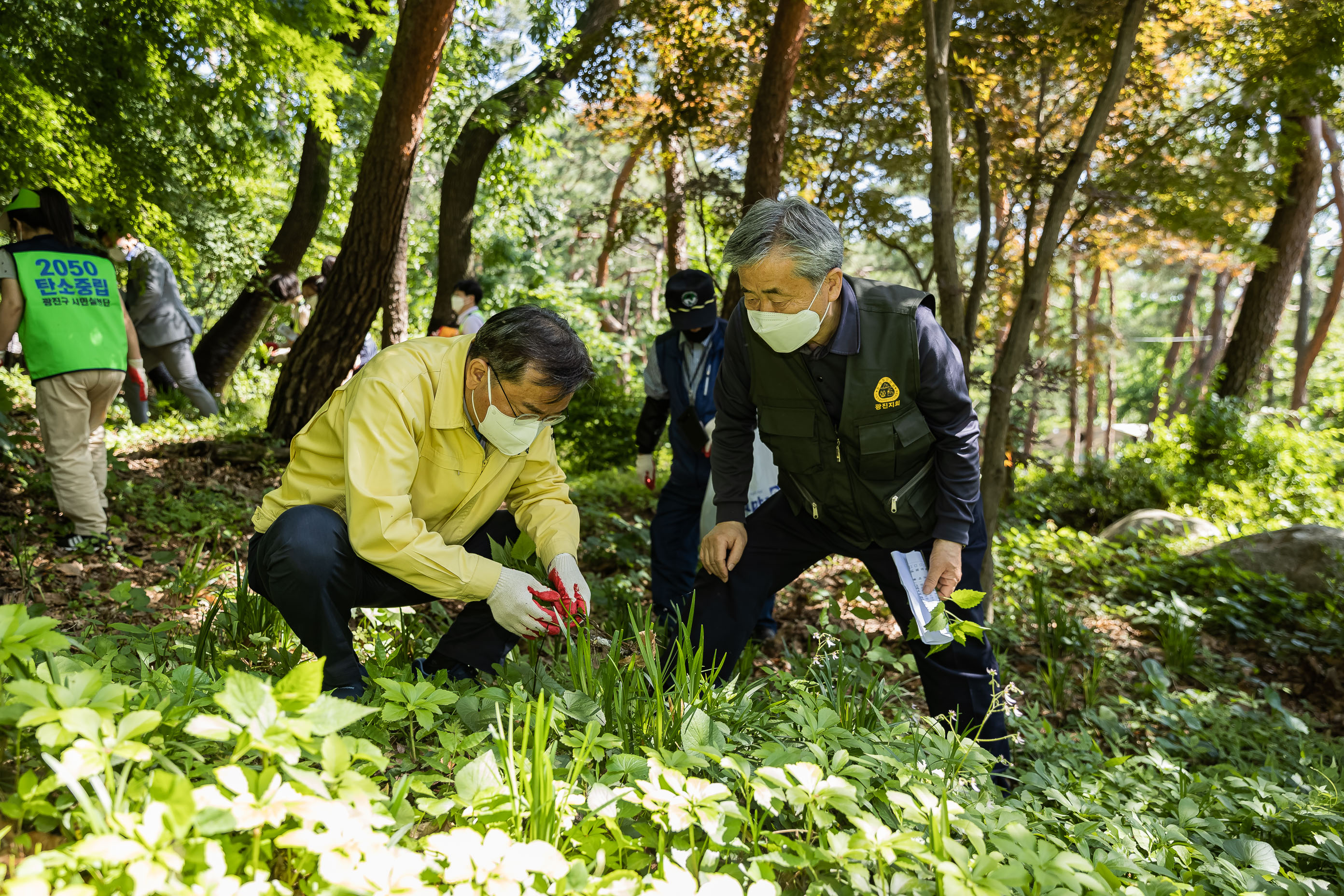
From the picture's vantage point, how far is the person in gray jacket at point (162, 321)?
22.7 feet

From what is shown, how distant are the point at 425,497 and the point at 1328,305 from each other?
1440 cm

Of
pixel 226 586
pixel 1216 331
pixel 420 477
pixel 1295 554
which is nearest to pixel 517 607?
Answer: pixel 420 477

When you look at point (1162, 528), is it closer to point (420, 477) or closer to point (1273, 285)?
point (1273, 285)

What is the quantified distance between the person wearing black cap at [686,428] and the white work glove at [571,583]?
4.89 ft

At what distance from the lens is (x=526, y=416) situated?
2.34 meters

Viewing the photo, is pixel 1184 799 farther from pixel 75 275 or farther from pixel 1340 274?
pixel 1340 274

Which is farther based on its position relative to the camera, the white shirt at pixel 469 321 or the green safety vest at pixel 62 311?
the white shirt at pixel 469 321

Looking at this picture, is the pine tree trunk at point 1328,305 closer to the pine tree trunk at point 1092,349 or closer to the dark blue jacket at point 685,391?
the pine tree trunk at point 1092,349

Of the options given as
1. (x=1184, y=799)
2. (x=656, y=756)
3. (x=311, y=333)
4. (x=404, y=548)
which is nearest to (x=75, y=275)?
(x=311, y=333)

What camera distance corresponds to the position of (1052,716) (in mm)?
3701

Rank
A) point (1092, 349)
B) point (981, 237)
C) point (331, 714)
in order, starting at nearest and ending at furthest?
point (331, 714) → point (981, 237) → point (1092, 349)

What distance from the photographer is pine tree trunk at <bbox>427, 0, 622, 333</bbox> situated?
7.60 meters

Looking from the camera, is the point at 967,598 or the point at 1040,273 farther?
the point at 1040,273

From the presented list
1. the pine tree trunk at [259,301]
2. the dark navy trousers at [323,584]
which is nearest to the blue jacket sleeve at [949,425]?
the dark navy trousers at [323,584]
